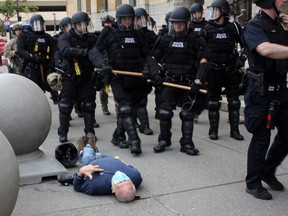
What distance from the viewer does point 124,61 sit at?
21.2 ft

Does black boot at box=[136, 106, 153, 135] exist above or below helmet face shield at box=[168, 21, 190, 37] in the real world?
Result: below

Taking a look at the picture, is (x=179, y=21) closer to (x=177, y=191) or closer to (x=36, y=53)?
(x=177, y=191)

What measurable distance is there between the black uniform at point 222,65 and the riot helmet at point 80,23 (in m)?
1.73

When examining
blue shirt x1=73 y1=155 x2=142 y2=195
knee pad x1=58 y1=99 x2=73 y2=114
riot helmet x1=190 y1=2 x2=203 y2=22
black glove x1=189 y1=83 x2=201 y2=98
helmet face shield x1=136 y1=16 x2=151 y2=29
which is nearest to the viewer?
blue shirt x1=73 y1=155 x2=142 y2=195

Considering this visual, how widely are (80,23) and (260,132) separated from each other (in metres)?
3.48

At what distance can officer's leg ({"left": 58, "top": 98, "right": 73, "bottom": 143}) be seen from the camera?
6984 millimetres

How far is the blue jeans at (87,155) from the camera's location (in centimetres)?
532

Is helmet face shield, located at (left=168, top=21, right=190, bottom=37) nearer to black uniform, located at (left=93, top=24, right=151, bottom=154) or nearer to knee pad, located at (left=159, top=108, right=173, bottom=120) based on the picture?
black uniform, located at (left=93, top=24, right=151, bottom=154)

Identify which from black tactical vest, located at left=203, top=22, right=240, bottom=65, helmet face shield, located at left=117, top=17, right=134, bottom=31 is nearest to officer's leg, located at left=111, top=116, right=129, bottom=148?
helmet face shield, located at left=117, top=17, right=134, bottom=31

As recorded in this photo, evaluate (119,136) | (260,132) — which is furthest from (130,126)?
(260,132)

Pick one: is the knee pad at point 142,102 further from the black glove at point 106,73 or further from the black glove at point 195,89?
the black glove at point 195,89

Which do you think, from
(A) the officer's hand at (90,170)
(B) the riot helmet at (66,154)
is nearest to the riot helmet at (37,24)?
(B) the riot helmet at (66,154)

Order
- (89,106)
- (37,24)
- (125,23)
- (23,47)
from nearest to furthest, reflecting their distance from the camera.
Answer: (125,23) < (89,106) < (37,24) < (23,47)

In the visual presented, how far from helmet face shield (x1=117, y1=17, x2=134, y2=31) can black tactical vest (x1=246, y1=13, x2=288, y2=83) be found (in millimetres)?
2462
